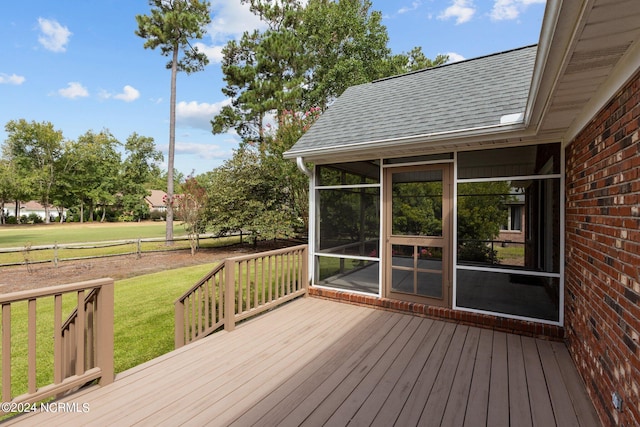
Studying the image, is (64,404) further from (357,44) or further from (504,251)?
(357,44)

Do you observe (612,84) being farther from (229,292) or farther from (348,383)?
(229,292)

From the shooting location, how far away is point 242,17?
60.3 ft

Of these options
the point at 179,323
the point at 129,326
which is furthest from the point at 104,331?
the point at 129,326

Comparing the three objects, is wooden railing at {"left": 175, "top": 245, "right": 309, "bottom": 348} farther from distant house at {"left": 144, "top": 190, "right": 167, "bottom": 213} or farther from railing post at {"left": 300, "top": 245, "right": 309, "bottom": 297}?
distant house at {"left": 144, "top": 190, "right": 167, "bottom": 213}

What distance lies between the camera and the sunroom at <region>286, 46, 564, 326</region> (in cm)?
369

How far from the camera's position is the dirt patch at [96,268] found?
26.4 feet

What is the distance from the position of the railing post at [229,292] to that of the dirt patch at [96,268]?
675 cm

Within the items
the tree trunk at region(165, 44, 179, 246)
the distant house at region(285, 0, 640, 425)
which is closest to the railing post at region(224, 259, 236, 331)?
the distant house at region(285, 0, 640, 425)

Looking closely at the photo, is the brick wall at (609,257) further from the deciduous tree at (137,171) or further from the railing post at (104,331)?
the deciduous tree at (137,171)

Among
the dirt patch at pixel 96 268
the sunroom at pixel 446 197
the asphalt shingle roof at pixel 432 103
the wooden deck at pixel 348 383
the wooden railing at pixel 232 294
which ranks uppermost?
the asphalt shingle roof at pixel 432 103

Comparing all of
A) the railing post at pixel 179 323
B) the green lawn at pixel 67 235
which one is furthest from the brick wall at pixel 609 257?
the green lawn at pixel 67 235

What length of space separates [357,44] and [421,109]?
15255 millimetres

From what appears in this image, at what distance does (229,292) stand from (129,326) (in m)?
3.02

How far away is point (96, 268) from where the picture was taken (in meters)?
9.77
